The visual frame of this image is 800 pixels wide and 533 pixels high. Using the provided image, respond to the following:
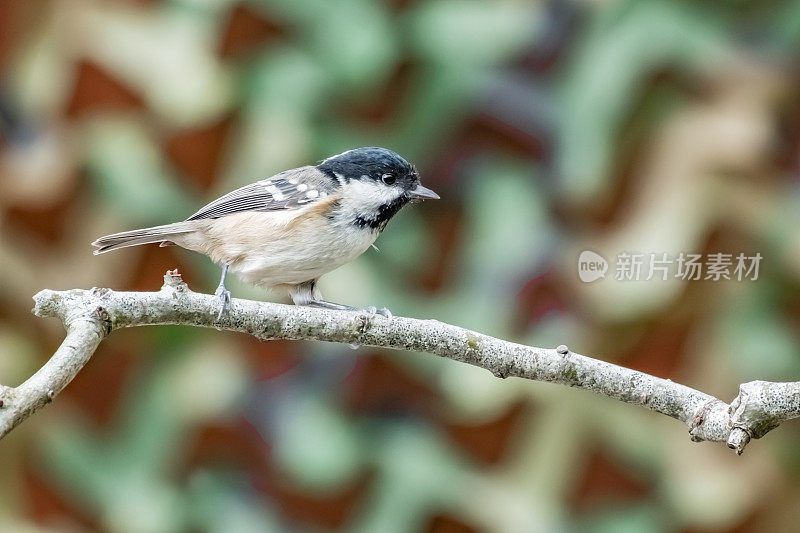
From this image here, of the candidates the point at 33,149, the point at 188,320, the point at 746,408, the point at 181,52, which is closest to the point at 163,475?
the point at 33,149

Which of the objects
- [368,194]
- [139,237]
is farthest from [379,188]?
[139,237]

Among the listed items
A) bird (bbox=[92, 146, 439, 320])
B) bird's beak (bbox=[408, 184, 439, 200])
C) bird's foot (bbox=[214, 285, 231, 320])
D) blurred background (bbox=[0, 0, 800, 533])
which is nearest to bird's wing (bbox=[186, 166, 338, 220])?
bird (bbox=[92, 146, 439, 320])

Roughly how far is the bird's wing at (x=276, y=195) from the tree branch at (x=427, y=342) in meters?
0.44

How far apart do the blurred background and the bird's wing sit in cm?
78

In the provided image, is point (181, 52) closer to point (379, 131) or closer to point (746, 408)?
point (379, 131)

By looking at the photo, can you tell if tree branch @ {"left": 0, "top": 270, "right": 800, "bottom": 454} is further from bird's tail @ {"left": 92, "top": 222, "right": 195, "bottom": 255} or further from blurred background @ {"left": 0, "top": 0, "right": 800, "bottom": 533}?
blurred background @ {"left": 0, "top": 0, "right": 800, "bottom": 533}

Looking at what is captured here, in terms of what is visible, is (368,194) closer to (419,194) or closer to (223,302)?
(419,194)

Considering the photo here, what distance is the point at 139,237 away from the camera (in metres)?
1.47

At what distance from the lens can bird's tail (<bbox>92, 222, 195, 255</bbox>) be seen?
142 centimetres

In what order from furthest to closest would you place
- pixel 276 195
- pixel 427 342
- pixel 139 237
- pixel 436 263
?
pixel 436 263
pixel 276 195
pixel 139 237
pixel 427 342

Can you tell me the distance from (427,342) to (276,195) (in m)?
0.62

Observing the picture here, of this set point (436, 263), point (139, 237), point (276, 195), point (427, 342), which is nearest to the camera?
point (427, 342)

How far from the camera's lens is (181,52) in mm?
2576

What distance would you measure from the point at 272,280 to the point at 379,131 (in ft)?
3.44
